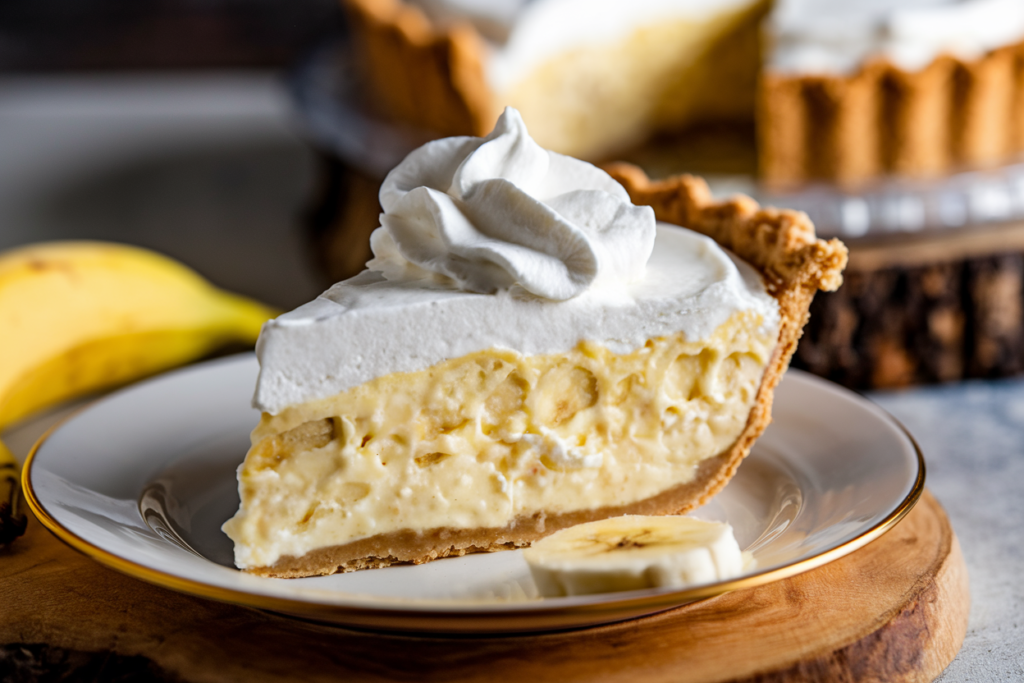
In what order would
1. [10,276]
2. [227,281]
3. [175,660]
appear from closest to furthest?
1. [175,660]
2. [10,276]
3. [227,281]

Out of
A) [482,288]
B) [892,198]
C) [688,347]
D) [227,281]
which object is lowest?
[227,281]

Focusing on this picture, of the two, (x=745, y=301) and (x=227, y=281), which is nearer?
(x=745, y=301)

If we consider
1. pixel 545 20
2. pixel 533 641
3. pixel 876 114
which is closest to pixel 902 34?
pixel 876 114

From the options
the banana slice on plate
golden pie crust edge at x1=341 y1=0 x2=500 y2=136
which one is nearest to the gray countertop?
the banana slice on plate

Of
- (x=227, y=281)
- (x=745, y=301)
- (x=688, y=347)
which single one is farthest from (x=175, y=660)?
(x=227, y=281)

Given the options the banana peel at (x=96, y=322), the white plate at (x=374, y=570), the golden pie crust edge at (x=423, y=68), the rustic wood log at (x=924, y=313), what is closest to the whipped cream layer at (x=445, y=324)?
the white plate at (x=374, y=570)

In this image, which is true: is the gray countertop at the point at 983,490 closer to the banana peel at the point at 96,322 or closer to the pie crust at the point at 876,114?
the pie crust at the point at 876,114

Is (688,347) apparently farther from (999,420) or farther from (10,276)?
(10,276)
